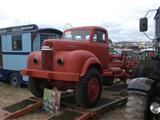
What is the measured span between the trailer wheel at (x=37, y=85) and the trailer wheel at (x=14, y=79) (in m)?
4.25

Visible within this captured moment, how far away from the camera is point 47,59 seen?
8000 mm

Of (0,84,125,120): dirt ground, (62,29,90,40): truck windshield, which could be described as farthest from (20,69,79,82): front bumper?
(62,29,90,40): truck windshield

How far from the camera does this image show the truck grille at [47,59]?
792 centimetres

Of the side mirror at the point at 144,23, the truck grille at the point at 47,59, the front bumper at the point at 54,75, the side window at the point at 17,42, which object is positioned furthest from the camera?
the side window at the point at 17,42

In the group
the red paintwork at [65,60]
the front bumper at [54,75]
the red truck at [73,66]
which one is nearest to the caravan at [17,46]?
the red truck at [73,66]

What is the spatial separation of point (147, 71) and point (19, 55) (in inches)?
346

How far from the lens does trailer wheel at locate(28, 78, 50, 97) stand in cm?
880

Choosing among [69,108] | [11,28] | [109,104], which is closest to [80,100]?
[69,108]

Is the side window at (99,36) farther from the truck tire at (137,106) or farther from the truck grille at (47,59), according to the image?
the truck tire at (137,106)

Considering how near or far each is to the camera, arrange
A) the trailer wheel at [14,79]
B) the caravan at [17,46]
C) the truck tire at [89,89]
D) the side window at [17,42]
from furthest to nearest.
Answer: the trailer wheel at [14,79], the side window at [17,42], the caravan at [17,46], the truck tire at [89,89]

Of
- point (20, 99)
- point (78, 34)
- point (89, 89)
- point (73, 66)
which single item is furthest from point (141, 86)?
point (20, 99)

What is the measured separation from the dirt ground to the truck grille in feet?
4.13

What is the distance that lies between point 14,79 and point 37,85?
15.6 ft

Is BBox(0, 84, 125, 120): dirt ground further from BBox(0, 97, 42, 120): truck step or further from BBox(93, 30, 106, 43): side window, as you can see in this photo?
BBox(93, 30, 106, 43): side window
